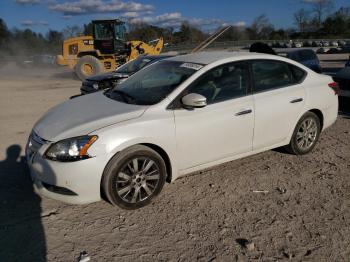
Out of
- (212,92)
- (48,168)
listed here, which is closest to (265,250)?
(212,92)

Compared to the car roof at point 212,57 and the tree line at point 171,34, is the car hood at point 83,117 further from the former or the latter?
the tree line at point 171,34

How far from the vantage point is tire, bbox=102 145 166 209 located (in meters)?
3.57

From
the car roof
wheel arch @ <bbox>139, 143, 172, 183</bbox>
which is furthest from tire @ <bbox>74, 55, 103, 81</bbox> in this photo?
wheel arch @ <bbox>139, 143, 172, 183</bbox>

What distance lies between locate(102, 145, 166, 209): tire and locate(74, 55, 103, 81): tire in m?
13.7

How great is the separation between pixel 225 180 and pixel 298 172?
1.05 meters

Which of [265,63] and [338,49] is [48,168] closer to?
[265,63]

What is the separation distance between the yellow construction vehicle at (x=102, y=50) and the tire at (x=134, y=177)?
13810 mm

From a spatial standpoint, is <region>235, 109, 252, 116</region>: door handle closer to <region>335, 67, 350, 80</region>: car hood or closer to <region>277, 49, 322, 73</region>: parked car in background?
<region>335, 67, 350, 80</region>: car hood

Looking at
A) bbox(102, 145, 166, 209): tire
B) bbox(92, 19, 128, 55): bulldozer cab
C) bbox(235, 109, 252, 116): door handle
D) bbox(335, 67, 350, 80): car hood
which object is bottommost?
bbox(102, 145, 166, 209): tire

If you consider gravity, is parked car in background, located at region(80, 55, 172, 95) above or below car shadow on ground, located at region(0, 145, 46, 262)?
above

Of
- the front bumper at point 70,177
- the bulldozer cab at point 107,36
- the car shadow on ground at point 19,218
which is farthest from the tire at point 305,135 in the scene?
the bulldozer cab at point 107,36

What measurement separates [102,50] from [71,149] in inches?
584

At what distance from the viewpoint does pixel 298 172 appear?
4773 mm

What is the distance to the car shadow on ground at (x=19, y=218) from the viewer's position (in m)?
3.09
